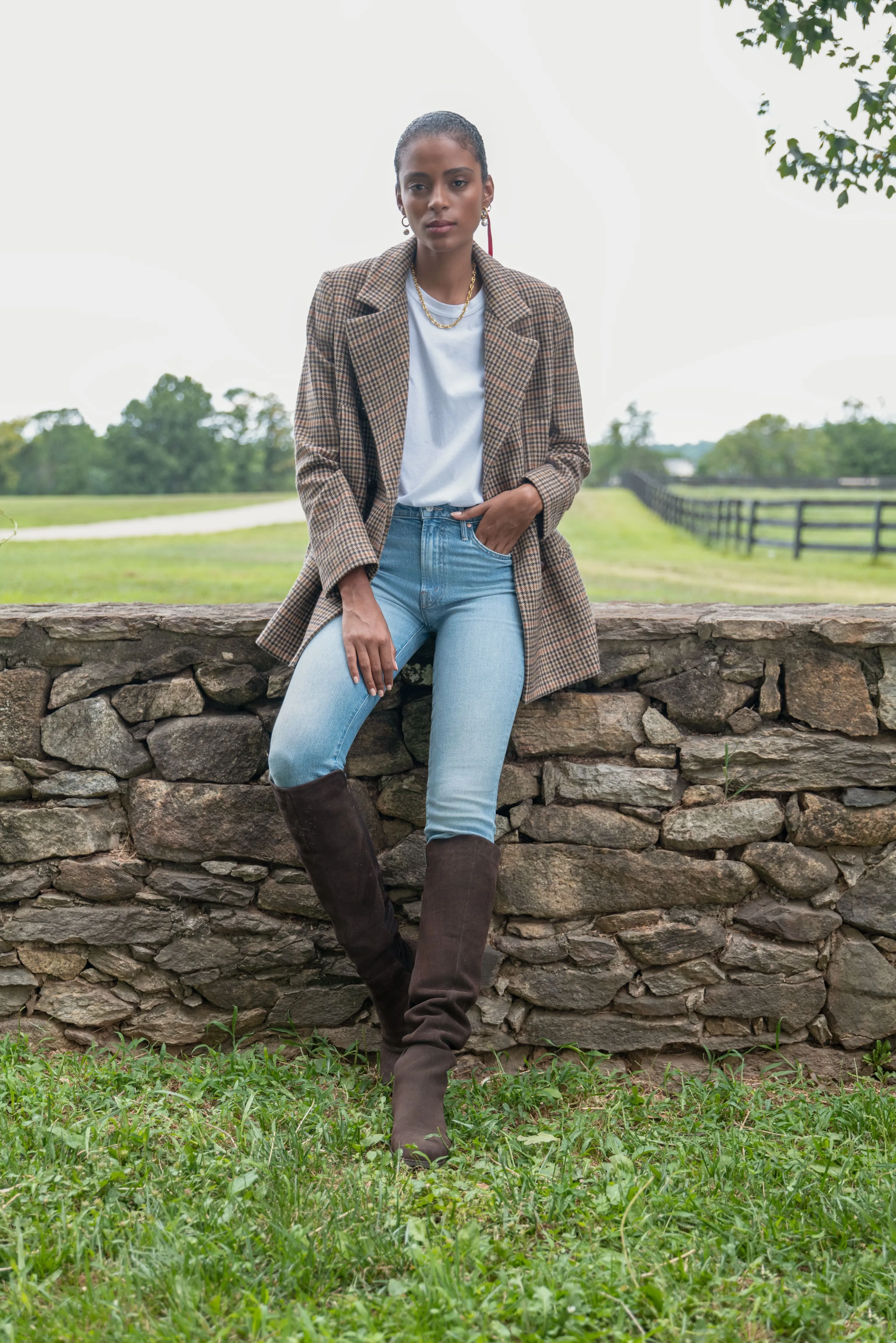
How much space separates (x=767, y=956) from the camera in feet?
8.83

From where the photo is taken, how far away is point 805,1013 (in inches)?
107

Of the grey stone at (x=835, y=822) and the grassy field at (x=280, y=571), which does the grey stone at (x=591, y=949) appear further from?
the grassy field at (x=280, y=571)

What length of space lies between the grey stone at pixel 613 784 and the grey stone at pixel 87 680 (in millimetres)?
1106

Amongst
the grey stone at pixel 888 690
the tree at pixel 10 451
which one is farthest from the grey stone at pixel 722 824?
the tree at pixel 10 451

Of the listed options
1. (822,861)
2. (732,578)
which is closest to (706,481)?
(732,578)

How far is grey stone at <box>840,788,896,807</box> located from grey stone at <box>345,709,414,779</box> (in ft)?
3.62

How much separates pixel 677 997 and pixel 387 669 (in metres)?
1.17

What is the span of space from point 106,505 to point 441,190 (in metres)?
24.0

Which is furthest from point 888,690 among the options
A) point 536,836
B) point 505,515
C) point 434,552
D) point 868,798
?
point 434,552


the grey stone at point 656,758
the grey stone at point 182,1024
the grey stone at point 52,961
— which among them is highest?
the grey stone at point 656,758

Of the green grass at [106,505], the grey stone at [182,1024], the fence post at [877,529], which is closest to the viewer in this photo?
the grey stone at [182,1024]

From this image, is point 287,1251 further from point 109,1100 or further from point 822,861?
point 822,861

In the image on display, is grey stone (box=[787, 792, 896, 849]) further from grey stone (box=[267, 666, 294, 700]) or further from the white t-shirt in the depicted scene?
grey stone (box=[267, 666, 294, 700])

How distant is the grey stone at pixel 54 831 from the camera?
2736 millimetres
